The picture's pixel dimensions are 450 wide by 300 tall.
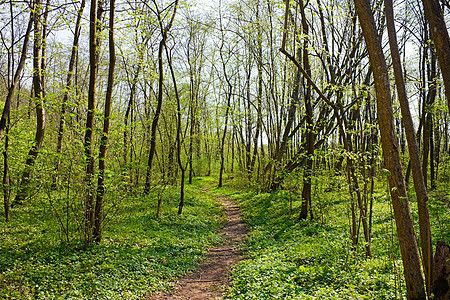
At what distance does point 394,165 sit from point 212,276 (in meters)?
4.99

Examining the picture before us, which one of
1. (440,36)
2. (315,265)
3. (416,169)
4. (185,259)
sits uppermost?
(440,36)

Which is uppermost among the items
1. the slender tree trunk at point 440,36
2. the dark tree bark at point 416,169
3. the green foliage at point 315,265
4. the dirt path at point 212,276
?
the slender tree trunk at point 440,36

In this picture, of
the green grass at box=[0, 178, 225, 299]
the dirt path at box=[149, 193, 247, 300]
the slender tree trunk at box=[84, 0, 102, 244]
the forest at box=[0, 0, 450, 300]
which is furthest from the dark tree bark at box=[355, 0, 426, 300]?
the slender tree trunk at box=[84, 0, 102, 244]

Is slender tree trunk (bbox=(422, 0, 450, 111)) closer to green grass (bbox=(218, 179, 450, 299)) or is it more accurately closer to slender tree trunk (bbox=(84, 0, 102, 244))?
green grass (bbox=(218, 179, 450, 299))

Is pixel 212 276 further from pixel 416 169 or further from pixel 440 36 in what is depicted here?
pixel 440 36

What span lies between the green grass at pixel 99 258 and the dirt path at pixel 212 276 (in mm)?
263

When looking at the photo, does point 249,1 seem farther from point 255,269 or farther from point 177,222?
point 255,269

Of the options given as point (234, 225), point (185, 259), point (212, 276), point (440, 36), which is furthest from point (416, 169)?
point (234, 225)

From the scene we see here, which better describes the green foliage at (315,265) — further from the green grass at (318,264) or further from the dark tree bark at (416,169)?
the dark tree bark at (416,169)

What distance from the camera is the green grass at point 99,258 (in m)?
4.83

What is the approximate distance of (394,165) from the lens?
131 inches

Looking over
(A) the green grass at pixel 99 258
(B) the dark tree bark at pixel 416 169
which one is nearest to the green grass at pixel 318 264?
(B) the dark tree bark at pixel 416 169

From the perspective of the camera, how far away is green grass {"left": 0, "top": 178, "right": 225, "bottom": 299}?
4.83 meters

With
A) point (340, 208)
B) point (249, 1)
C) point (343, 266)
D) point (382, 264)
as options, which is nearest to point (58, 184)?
point (343, 266)
